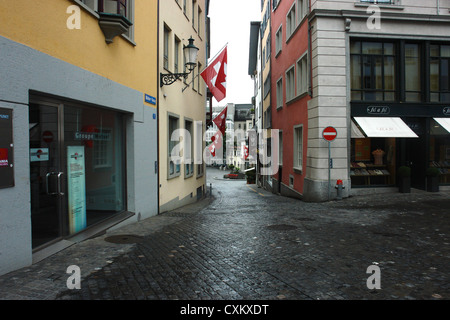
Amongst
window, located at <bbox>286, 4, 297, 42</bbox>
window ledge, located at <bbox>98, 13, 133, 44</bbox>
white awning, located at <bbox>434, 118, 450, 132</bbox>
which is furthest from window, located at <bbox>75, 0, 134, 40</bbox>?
white awning, located at <bbox>434, 118, 450, 132</bbox>

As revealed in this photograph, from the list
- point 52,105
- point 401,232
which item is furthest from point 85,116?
point 401,232

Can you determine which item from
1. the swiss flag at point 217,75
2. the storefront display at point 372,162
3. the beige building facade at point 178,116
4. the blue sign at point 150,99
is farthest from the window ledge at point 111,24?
the storefront display at point 372,162

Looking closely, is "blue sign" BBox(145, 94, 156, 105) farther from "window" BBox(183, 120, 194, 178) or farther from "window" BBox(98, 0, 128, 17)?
"window" BBox(183, 120, 194, 178)

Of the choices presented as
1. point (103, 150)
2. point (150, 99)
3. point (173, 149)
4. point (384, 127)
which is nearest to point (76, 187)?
point (103, 150)

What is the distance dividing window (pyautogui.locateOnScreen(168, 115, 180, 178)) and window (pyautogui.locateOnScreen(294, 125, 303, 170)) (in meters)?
6.03

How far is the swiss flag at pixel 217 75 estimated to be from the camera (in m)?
12.6

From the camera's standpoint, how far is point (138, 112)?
9.53m

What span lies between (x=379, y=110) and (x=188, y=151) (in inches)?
318

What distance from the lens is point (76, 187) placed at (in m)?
6.89

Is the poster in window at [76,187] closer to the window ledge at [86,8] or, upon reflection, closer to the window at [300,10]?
the window ledge at [86,8]

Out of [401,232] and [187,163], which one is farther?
[187,163]

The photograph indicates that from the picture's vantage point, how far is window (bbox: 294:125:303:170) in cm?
1695

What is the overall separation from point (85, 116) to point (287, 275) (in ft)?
16.2
